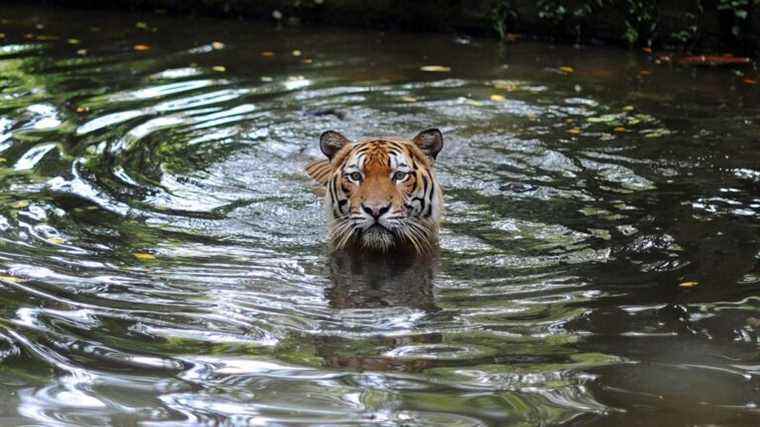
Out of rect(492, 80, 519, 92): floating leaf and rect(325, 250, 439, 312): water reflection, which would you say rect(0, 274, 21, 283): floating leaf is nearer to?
rect(325, 250, 439, 312): water reflection

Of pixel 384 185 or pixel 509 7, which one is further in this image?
pixel 509 7

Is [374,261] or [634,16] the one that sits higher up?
[634,16]

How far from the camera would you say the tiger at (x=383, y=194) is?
6.09m

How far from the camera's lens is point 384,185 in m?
6.18

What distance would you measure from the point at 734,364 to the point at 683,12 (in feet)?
27.0

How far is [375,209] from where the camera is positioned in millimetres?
6008

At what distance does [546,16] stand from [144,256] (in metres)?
7.74

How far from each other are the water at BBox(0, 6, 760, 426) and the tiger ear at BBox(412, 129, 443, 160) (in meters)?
0.53

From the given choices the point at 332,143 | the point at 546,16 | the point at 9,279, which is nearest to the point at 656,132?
the point at 332,143

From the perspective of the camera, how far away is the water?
4371 mm

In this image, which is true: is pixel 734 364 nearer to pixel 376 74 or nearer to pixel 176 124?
pixel 176 124

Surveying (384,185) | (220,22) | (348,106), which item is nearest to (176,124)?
(348,106)

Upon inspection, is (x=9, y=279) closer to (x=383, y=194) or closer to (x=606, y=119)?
(x=383, y=194)

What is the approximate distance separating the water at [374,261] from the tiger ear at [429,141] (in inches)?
20.9
